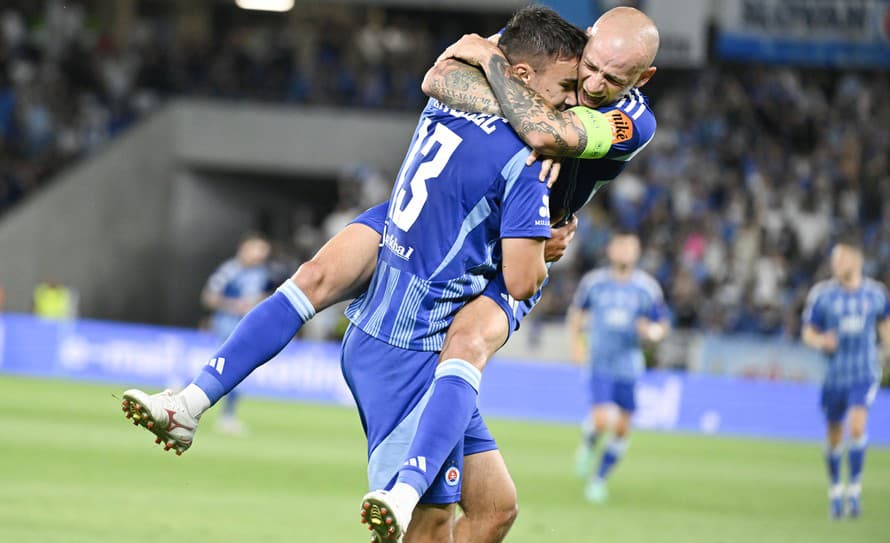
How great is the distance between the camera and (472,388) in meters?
5.00

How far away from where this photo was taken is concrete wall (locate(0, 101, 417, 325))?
2717cm

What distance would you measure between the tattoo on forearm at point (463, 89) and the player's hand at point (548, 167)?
0.23 metres

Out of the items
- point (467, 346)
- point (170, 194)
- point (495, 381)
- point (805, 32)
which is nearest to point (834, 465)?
point (467, 346)

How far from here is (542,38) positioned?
5129 millimetres

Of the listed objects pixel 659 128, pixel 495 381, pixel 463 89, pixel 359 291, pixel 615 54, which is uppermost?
pixel 659 128

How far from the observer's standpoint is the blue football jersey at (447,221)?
16.3 ft

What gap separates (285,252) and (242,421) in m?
Answer: 10.1

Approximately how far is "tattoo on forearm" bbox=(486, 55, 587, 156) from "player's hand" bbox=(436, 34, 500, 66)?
0.14 meters

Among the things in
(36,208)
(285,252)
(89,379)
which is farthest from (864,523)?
(36,208)

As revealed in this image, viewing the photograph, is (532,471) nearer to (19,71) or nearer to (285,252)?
(285,252)

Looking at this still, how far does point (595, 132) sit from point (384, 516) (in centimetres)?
164

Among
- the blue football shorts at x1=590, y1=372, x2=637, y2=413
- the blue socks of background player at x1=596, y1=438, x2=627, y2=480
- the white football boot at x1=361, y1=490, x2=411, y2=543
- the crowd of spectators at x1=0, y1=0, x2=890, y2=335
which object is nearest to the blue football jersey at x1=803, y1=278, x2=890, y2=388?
the blue football shorts at x1=590, y1=372, x2=637, y2=413

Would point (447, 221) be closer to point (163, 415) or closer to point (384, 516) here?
point (384, 516)

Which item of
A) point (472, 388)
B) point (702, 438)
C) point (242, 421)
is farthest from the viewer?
point (702, 438)
